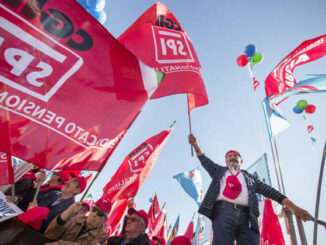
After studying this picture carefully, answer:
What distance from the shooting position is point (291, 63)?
460 cm

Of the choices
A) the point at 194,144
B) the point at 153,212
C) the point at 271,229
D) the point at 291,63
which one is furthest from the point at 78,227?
the point at 153,212

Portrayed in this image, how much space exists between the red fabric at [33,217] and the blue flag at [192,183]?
15.8ft

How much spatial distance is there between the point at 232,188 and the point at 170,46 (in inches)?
102

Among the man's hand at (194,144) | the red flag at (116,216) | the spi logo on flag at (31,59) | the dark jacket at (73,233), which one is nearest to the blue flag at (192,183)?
the red flag at (116,216)

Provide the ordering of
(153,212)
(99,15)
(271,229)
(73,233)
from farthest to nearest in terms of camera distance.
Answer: (153,212)
(99,15)
(271,229)
(73,233)

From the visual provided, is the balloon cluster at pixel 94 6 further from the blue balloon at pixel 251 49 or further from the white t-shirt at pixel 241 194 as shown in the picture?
the white t-shirt at pixel 241 194

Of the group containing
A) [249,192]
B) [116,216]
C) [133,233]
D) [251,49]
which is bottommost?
[116,216]

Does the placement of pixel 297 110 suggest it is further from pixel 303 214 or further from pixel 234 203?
pixel 303 214

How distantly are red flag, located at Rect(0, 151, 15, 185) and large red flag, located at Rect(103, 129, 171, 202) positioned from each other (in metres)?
2.74

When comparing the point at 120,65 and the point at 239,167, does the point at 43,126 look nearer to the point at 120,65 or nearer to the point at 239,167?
the point at 120,65

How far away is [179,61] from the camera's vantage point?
4.02 metres

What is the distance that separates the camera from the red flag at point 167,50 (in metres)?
3.80

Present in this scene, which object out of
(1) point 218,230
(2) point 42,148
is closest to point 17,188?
(2) point 42,148

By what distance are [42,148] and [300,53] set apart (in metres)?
4.70
